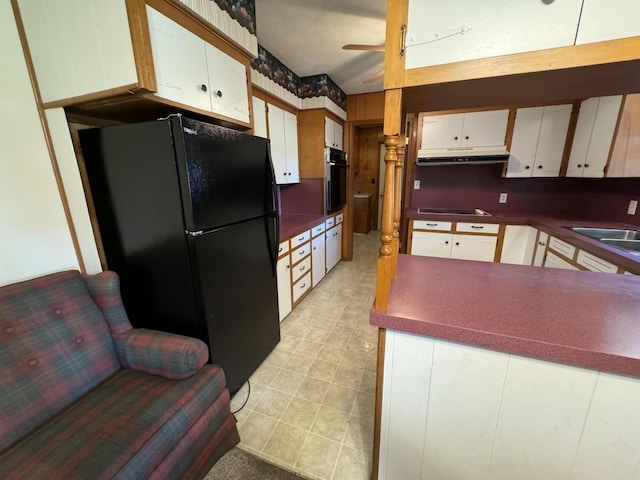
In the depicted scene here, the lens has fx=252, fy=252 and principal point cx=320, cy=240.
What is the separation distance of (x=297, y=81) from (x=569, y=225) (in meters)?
3.27

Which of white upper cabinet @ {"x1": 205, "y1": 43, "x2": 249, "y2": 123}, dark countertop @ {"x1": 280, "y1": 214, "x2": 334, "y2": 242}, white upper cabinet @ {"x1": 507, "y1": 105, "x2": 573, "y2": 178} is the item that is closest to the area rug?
dark countertop @ {"x1": 280, "y1": 214, "x2": 334, "y2": 242}

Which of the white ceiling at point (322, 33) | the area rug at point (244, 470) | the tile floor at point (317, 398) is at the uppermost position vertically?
the white ceiling at point (322, 33)

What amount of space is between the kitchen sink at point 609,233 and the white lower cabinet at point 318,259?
252 centimetres

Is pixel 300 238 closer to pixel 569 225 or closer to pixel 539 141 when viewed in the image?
pixel 569 225

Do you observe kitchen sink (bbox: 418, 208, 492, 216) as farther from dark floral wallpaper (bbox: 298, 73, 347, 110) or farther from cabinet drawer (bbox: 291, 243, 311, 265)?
dark floral wallpaper (bbox: 298, 73, 347, 110)

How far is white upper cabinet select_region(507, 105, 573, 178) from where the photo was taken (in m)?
2.79

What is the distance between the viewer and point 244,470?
1.26 meters

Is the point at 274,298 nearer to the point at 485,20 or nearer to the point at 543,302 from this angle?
the point at 543,302

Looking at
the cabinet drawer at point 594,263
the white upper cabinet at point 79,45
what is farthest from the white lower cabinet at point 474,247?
the white upper cabinet at point 79,45

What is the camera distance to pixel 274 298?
2006mm

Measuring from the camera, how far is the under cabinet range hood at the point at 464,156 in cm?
288

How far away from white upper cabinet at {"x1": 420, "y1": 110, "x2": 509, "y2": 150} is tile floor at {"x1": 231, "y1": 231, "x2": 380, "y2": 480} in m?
2.28

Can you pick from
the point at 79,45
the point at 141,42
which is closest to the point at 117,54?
the point at 141,42

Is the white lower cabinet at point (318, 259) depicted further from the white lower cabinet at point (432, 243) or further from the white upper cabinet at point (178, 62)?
the white upper cabinet at point (178, 62)
